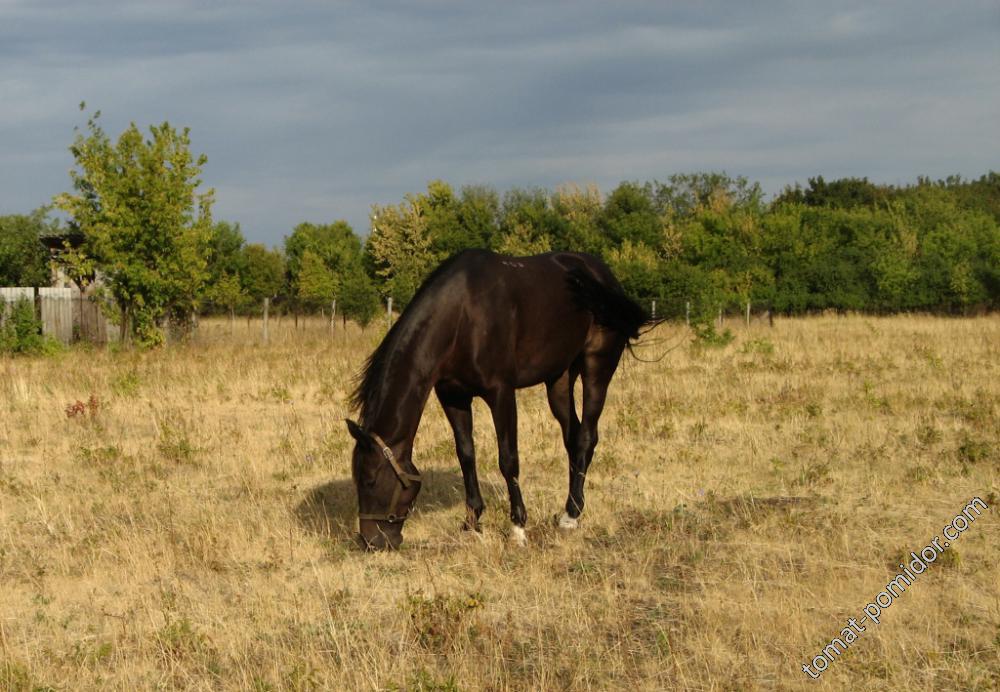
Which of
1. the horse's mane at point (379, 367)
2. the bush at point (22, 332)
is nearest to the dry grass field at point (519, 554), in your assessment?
the horse's mane at point (379, 367)

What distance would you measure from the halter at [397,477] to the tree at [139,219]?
759 inches

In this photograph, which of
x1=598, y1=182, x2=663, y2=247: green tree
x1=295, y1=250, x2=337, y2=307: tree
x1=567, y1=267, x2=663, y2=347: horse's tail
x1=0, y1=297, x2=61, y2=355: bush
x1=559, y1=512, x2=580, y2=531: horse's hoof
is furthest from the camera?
x1=295, y1=250, x2=337, y2=307: tree

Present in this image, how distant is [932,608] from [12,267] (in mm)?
39702

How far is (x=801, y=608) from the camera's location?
5043mm

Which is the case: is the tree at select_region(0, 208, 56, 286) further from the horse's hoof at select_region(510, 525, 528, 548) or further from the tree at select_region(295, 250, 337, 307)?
the horse's hoof at select_region(510, 525, 528, 548)

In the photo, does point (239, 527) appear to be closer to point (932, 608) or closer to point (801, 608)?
point (801, 608)

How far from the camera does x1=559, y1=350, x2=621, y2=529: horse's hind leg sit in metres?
7.52

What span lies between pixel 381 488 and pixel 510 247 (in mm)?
46357

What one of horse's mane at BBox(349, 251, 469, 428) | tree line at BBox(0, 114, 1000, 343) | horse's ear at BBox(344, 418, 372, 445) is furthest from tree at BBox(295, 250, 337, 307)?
horse's ear at BBox(344, 418, 372, 445)

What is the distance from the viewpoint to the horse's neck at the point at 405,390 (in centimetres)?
629

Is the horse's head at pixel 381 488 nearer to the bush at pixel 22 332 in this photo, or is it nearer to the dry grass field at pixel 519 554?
the dry grass field at pixel 519 554

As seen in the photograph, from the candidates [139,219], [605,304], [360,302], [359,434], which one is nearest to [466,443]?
[359,434]

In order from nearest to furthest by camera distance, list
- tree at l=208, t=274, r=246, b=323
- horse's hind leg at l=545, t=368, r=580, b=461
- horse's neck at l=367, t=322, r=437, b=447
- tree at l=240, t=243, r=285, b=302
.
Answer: horse's neck at l=367, t=322, r=437, b=447
horse's hind leg at l=545, t=368, r=580, b=461
tree at l=208, t=274, r=246, b=323
tree at l=240, t=243, r=285, b=302

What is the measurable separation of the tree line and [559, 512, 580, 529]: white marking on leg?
15.9 metres
